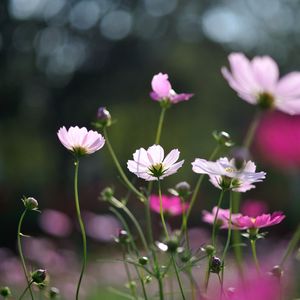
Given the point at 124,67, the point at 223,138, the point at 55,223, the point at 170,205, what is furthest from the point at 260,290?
the point at 124,67

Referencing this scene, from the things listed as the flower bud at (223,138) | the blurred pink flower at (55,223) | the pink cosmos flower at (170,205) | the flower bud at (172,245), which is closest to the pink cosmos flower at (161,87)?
the flower bud at (223,138)

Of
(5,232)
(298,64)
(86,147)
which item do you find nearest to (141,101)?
(298,64)

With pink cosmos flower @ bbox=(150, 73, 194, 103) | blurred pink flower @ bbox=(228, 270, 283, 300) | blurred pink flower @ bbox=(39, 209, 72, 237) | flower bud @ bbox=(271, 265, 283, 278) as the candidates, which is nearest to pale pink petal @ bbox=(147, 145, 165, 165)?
pink cosmos flower @ bbox=(150, 73, 194, 103)

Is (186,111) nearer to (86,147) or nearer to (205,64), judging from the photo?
(205,64)

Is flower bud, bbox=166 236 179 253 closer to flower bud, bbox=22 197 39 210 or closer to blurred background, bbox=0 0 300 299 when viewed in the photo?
flower bud, bbox=22 197 39 210

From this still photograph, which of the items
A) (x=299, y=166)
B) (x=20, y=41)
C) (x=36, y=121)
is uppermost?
(x=20, y=41)
